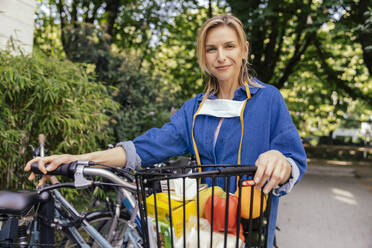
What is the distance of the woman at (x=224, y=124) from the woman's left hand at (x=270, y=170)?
0.15 metres

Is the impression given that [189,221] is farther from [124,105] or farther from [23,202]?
[124,105]

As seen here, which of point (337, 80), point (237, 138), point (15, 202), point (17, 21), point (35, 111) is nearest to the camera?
point (237, 138)

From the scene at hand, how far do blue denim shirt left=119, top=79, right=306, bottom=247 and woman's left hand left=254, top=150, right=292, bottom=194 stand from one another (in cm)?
9

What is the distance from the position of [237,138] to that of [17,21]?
13.8 feet

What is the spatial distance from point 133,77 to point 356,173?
361 inches

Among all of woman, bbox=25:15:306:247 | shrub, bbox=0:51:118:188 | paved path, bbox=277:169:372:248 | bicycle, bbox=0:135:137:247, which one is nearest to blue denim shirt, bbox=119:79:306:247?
woman, bbox=25:15:306:247

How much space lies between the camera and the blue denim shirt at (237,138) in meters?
1.30

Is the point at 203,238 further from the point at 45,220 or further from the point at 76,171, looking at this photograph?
the point at 45,220

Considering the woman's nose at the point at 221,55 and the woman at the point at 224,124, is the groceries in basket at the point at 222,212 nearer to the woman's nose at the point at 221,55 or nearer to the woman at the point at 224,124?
the woman at the point at 224,124

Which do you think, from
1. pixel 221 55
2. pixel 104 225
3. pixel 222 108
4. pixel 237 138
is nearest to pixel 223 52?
pixel 221 55

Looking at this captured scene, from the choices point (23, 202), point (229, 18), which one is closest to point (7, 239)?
point (23, 202)

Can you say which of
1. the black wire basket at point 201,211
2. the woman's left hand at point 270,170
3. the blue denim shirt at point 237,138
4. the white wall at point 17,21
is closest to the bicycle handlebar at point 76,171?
the blue denim shirt at point 237,138

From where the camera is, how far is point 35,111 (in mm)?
3314

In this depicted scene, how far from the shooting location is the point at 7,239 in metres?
1.71
